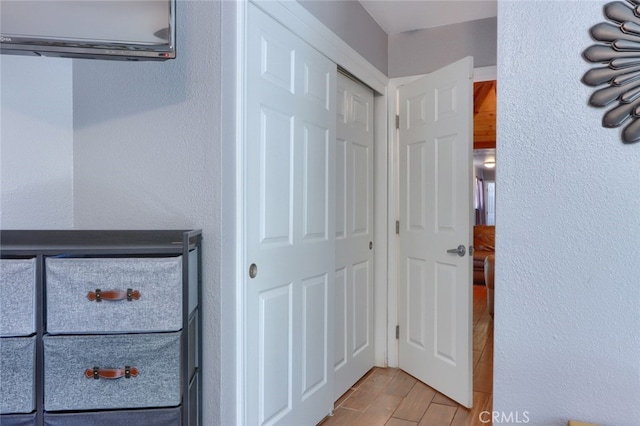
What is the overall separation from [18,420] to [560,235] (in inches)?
69.6

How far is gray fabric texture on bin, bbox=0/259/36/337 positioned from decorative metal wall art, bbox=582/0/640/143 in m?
1.82

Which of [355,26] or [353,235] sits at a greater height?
[355,26]

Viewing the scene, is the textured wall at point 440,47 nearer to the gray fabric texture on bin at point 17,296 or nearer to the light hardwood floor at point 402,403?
the light hardwood floor at point 402,403

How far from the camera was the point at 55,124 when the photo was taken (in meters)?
1.65

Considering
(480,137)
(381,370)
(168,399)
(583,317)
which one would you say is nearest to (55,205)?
(168,399)

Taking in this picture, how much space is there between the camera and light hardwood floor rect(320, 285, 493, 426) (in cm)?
233

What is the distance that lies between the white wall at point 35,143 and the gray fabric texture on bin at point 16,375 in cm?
51

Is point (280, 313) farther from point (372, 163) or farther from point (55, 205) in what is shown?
point (372, 163)

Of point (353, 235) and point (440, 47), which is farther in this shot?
point (440, 47)

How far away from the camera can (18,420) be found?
123 cm

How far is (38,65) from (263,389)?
1.56 metres

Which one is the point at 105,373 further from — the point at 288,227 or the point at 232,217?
the point at 288,227
